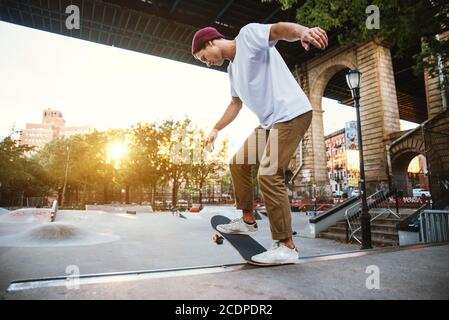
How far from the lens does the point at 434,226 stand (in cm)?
691

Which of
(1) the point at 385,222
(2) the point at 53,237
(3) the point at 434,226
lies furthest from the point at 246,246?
(1) the point at 385,222

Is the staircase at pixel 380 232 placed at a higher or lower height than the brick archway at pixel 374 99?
lower

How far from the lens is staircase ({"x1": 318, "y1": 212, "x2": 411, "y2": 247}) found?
8.93 meters

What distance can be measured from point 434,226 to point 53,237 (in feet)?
34.5

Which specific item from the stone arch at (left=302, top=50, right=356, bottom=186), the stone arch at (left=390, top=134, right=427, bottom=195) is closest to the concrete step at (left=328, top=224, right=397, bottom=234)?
the stone arch at (left=390, top=134, right=427, bottom=195)

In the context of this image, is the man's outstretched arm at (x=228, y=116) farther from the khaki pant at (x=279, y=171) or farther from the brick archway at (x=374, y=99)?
the brick archway at (x=374, y=99)

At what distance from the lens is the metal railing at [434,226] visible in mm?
6750

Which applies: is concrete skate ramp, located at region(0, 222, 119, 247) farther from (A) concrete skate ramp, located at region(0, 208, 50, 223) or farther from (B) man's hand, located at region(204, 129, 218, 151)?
(B) man's hand, located at region(204, 129, 218, 151)

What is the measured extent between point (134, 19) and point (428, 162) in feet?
66.9

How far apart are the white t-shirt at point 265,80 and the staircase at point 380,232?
26.6 feet

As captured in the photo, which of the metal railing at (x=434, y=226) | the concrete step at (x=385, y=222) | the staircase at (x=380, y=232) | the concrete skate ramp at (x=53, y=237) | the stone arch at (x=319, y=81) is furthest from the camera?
the stone arch at (x=319, y=81)

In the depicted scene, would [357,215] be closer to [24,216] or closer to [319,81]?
[319,81]

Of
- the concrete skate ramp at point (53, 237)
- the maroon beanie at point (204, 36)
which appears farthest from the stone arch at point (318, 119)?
the maroon beanie at point (204, 36)
